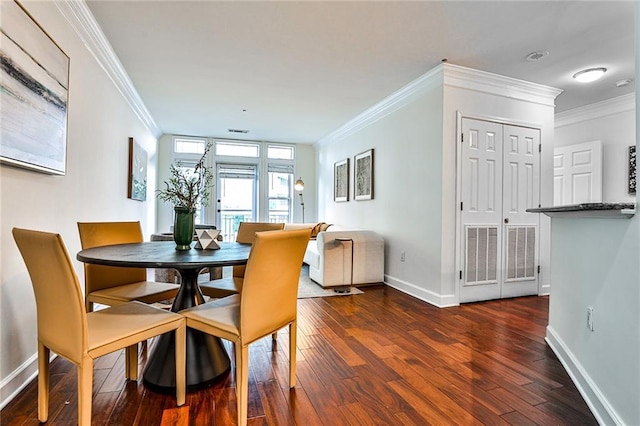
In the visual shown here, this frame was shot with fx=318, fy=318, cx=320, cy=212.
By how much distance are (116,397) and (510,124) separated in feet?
Result: 14.5

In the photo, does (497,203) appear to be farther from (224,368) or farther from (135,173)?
(135,173)

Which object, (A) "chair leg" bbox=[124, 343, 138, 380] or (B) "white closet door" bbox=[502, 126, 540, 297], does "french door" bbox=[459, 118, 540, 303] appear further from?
(A) "chair leg" bbox=[124, 343, 138, 380]

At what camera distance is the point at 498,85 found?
3.67 metres

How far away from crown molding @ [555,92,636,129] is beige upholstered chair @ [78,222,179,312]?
5.61 metres

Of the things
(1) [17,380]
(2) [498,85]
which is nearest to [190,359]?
(1) [17,380]

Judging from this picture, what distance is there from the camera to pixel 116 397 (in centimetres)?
172

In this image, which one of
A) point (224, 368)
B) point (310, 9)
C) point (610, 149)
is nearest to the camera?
point (224, 368)

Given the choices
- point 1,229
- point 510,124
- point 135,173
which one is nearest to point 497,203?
point 510,124

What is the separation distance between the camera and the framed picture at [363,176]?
4.94 meters

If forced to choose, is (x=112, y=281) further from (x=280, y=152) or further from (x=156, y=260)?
(x=280, y=152)

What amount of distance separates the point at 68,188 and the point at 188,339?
5.01ft

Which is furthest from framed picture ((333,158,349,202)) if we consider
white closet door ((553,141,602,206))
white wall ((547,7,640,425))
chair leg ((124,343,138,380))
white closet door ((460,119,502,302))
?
chair leg ((124,343,138,380))

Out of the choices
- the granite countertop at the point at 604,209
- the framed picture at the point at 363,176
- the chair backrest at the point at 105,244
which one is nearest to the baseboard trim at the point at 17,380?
the chair backrest at the point at 105,244

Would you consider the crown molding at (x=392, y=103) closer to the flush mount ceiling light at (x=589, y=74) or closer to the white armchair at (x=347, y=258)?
the flush mount ceiling light at (x=589, y=74)
